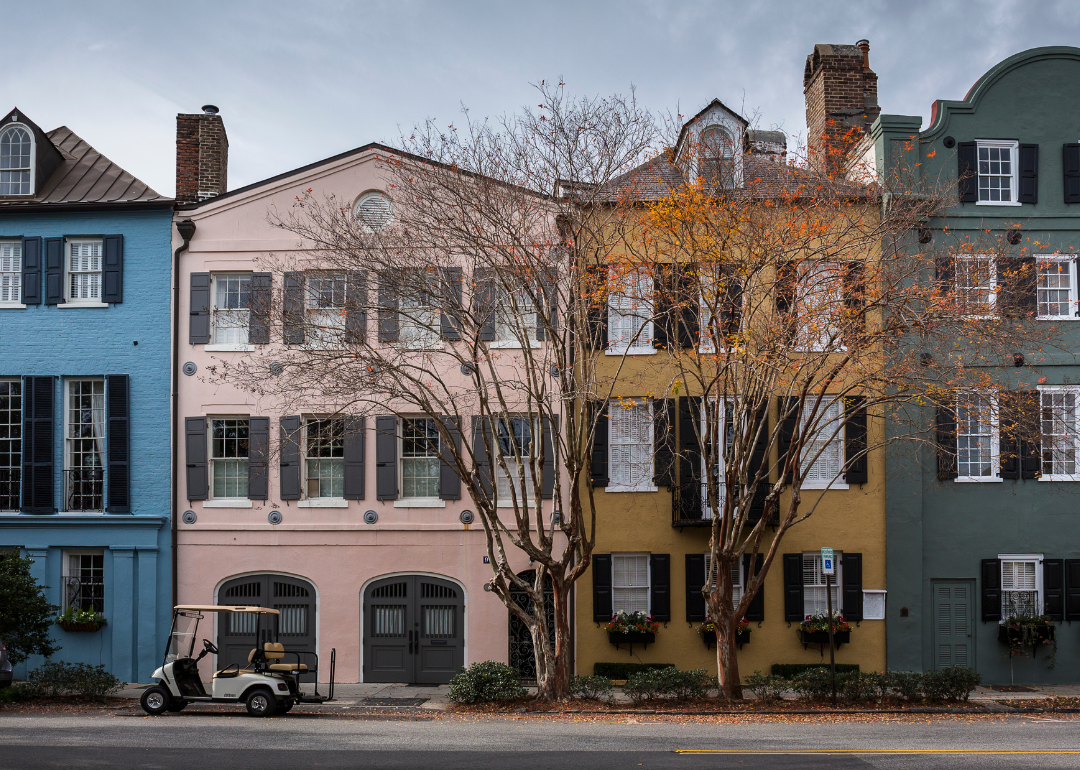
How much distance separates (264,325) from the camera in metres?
20.0

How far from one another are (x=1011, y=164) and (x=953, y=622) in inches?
389

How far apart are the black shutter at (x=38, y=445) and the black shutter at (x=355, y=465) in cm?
637

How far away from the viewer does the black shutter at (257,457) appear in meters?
20.6

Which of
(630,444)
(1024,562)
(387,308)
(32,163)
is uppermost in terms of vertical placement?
(32,163)

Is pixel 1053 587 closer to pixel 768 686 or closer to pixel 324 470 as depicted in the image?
pixel 768 686

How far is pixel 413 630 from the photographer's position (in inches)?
804

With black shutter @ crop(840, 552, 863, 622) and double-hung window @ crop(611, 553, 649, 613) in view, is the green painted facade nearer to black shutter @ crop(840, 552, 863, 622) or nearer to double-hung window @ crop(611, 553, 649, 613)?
black shutter @ crop(840, 552, 863, 622)

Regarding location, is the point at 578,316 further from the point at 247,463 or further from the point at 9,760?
the point at 9,760

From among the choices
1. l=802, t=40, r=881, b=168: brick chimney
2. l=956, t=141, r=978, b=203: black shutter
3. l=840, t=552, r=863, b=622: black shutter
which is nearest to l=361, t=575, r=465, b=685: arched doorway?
l=840, t=552, r=863, b=622: black shutter

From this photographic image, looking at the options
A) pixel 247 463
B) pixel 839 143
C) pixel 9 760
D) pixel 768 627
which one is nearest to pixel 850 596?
pixel 768 627

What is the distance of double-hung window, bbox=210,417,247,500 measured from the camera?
20.9 metres

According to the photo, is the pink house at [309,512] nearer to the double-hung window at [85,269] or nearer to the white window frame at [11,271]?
the double-hung window at [85,269]

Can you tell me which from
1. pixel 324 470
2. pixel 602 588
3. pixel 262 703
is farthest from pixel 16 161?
pixel 602 588

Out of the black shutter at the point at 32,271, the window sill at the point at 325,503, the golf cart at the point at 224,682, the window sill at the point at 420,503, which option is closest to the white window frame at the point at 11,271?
the black shutter at the point at 32,271
